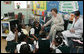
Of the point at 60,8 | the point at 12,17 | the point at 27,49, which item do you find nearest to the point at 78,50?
the point at 27,49

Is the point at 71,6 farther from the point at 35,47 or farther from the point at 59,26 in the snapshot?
the point at 35,47

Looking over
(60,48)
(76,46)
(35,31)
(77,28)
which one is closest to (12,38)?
(35,31)

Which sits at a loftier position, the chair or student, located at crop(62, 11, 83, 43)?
student, located at crop(62, 11, 83, 43)

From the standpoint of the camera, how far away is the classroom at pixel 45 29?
2711 mm

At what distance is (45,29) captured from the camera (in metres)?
4.44

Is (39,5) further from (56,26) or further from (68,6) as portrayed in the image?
(56,26)

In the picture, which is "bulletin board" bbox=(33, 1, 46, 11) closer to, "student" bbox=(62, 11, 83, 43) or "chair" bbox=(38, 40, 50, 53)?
"student" bbox=(62, 11, 83, 43)

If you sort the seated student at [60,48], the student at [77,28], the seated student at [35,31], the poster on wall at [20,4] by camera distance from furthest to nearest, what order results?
the poster on wall at [20,4] < the seated student at [35,31] < the student at [77,28] < the seated student at [60,48]

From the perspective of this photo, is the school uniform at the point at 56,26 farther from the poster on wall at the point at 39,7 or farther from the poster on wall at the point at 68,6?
the poster on wall at the point at 39,7

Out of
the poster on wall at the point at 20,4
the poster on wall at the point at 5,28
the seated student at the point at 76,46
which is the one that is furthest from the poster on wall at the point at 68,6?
the poster on wall at the point at 20,4

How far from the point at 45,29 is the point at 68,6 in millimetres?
1104

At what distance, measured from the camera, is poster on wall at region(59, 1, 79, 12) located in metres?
4.32

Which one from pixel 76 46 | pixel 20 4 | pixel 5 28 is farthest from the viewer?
pixel 20 4

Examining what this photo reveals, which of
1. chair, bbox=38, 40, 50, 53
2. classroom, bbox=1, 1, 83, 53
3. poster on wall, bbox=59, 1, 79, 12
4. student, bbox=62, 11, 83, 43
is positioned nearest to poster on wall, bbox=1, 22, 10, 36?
classroom, bbox=1, 1, 83, 53
